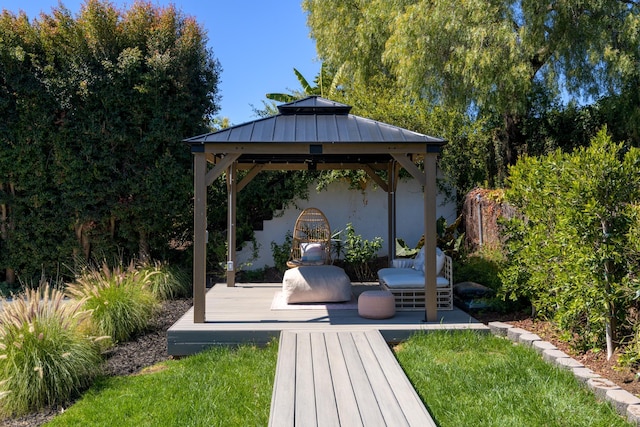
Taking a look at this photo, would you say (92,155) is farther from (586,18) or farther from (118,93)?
(586,18)

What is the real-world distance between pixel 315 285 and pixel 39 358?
3.37 meters

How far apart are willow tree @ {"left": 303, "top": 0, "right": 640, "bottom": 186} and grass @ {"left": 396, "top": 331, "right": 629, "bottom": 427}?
5844 millimetres

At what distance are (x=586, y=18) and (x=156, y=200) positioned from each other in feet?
28.0

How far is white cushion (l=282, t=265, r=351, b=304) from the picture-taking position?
6641 millimetres

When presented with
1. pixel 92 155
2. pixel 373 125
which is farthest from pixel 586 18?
pixel 92 155

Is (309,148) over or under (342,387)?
over

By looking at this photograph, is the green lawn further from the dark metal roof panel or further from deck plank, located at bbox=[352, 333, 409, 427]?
the dark metal roof panel

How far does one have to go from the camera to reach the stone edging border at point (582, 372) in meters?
3.38

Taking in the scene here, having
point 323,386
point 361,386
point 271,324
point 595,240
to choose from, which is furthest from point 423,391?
point 271,324

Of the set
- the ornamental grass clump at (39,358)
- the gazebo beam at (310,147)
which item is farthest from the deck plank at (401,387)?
the ornamental grass clump at (39,358)

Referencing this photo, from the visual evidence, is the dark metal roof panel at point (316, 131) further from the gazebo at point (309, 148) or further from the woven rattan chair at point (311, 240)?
the woven rattan chair at point (311, 240)

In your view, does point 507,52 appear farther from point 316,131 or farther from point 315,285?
point 315,285

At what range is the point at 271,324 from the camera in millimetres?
5637

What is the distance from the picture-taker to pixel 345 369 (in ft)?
13.7
